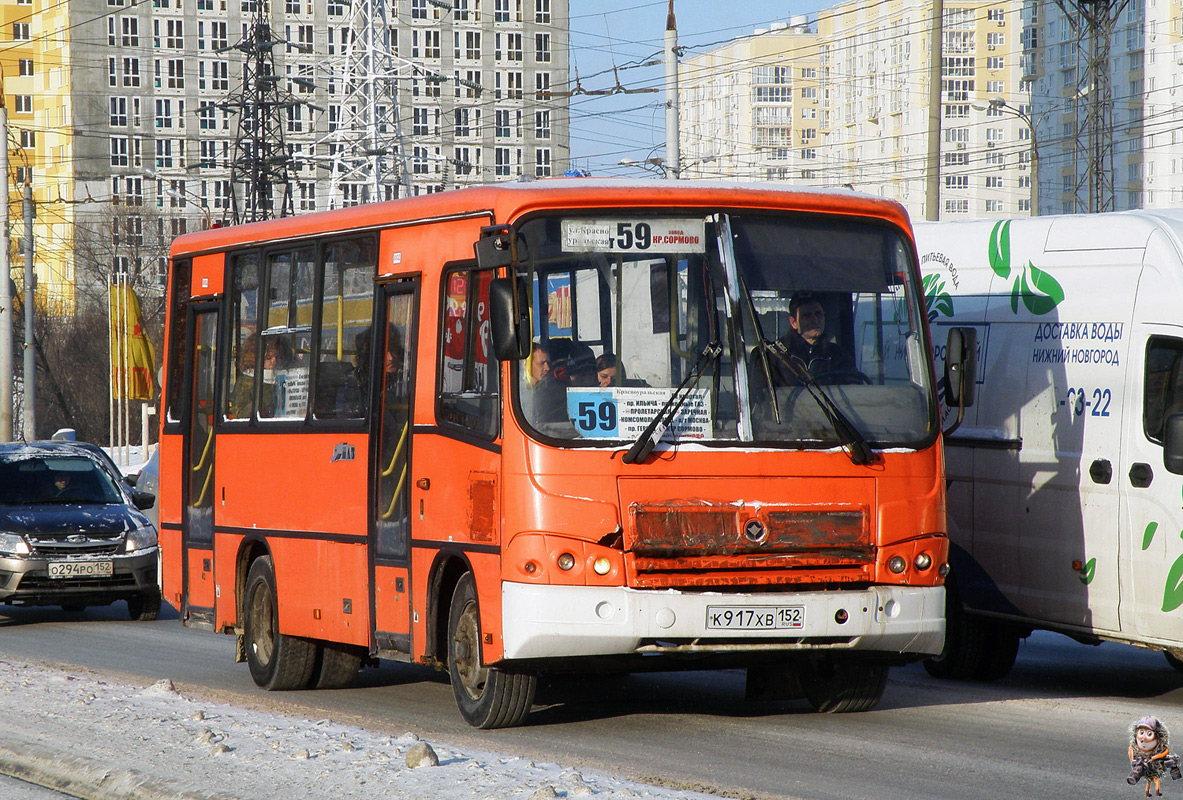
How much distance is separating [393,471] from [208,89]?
135464 mm

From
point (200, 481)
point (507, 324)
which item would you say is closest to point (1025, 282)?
point (507, 324)

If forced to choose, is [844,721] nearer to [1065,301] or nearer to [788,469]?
[788,469]

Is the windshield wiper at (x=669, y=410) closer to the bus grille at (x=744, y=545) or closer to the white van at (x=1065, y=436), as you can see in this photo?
the bus grille at (x=744, y=545)

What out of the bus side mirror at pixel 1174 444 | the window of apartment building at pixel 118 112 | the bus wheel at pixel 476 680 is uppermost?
the window of apartment building at pixel 118 112

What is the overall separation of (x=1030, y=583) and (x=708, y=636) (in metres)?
3.37

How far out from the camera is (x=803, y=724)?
380 inches

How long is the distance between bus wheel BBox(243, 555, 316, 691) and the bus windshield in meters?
3.74

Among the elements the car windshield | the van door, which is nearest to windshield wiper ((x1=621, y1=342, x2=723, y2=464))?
the van door

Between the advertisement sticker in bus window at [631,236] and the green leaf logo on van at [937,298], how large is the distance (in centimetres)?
371

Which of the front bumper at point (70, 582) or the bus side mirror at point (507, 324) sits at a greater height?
the bus side mirror at point (507, 324)

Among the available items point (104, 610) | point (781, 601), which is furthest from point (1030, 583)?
point (104, 610)

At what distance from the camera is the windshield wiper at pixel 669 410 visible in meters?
8.63

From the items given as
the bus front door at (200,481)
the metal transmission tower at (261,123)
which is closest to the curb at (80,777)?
the bus front door at (200,481)

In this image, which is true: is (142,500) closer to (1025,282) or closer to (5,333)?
(1025,282)
